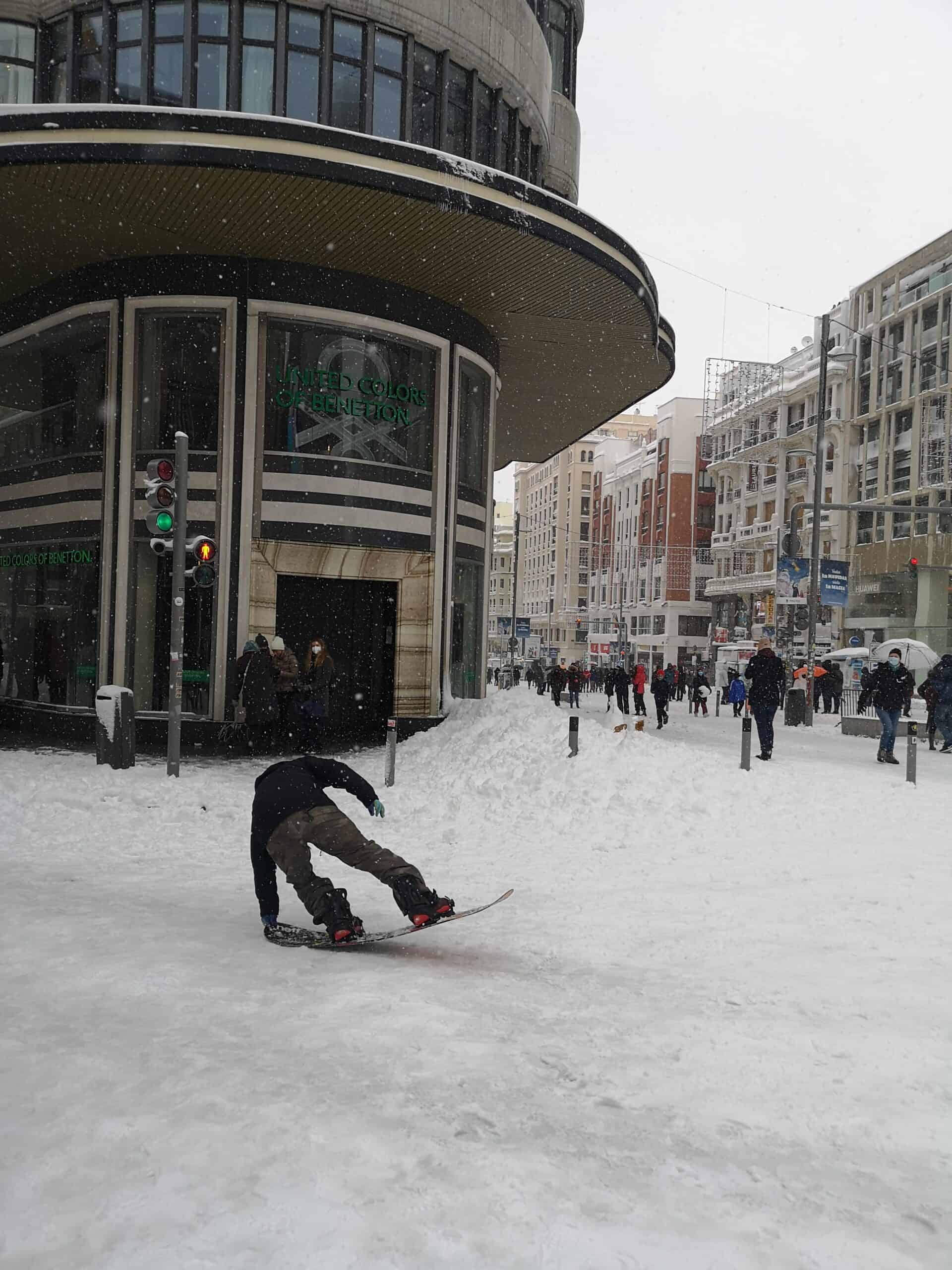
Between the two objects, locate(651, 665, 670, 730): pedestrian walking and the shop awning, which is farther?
locate(651, 665, 670, 730): pedestrian walking

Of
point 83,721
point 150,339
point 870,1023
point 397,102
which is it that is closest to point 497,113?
point 397,102

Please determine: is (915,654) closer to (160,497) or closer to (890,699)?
(890,699)

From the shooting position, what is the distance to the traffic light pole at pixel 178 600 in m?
13.0

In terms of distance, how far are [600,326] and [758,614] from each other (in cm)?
5317

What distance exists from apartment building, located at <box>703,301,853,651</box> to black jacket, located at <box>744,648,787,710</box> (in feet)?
136

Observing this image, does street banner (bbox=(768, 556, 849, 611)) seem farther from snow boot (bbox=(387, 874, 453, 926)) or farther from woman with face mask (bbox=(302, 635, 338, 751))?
snow boot (bbox=(387, 874, 453, 926))

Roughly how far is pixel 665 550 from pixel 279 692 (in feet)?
242

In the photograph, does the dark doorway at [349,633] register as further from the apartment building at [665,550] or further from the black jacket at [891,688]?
the apartment building at [665,550]

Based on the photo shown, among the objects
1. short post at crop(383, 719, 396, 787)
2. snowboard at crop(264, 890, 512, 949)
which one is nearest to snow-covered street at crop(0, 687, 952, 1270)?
snowboard at crop(264, 890, 512, 949)

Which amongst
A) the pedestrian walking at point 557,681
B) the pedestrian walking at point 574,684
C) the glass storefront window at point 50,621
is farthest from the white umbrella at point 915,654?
the glass storefront window at point 50,621

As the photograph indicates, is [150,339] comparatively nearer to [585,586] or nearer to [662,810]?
[662,810]

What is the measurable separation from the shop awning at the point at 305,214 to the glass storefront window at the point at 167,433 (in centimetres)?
131

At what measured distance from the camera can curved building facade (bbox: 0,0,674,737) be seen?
16391 millimetres

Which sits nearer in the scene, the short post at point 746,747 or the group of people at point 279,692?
the short post at point 746,747
